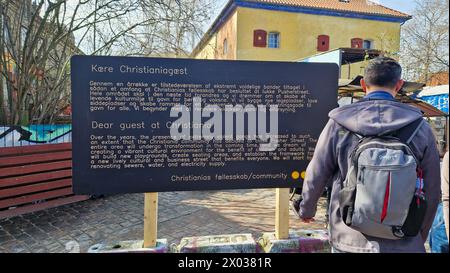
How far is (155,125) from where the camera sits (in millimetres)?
2939

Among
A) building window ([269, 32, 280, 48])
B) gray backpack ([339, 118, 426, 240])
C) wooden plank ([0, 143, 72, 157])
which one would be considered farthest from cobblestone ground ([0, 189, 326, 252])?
building window ([269, 32, 280, 48])

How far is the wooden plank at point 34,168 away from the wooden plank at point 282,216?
4746mm

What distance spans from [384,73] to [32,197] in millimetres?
6214

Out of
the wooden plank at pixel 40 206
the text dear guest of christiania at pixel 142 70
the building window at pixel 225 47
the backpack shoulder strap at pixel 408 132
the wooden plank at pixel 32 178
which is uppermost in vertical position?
the building window at pixel 225 47

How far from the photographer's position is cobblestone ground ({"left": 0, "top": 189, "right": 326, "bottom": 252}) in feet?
15.0

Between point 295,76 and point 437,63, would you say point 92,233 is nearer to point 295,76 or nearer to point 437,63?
point 295,76

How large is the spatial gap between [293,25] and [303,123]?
77.2 feet

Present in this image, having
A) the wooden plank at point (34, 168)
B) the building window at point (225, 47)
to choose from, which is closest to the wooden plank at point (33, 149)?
the wooden plank at point (34, 168)

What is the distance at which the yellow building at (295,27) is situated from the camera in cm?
2308

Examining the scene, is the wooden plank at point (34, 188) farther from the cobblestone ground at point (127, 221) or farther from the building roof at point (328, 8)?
the building roof at point (328, 8)

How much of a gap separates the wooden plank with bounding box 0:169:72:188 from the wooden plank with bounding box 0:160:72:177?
0.26ft

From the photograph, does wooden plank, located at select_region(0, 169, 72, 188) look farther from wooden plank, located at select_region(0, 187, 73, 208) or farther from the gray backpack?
the gray backpack

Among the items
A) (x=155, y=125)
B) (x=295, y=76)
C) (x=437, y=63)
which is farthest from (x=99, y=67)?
(x=437, y=63)

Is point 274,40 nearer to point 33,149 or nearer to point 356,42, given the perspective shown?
point 356,42
